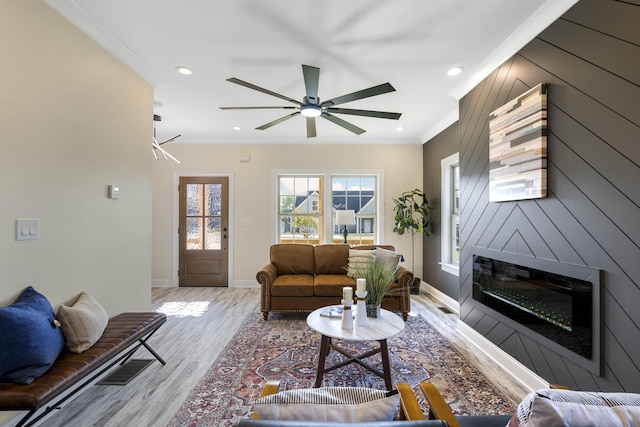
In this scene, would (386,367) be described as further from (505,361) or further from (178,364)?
(178,364)

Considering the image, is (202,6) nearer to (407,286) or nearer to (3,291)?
(3,291)

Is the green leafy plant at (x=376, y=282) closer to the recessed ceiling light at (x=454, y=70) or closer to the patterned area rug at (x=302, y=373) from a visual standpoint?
the patterned area rug at (x=302, y=373)

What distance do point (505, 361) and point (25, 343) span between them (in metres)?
3.33

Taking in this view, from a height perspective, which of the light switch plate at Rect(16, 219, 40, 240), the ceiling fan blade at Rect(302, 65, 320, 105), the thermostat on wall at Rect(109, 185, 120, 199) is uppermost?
the ceiling fan blade at Rect(302, 65, 320, 105)

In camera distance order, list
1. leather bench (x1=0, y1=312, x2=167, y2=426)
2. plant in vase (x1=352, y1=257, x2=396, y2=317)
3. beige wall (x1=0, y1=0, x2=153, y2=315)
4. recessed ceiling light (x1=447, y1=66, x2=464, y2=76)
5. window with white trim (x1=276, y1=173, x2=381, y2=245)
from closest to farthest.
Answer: leather bench (x1=0, y1=312, x2=167, y2=426)
beige wall (x1=0, y1=0, x2=153, y2=315)
plant in vase (x1=352, y1=257, x2=396, y2=317)
recessed ceiling light (x1=447, y1=66, x2=464, y2=76)
window with white trim (x1=276, y1=173, x2=381, y2=245)

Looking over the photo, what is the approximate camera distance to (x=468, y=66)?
9.59 ft

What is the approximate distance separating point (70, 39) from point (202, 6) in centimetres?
97

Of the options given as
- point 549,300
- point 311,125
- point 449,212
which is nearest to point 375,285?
point 549,300

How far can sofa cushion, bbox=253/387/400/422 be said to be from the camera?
841mm

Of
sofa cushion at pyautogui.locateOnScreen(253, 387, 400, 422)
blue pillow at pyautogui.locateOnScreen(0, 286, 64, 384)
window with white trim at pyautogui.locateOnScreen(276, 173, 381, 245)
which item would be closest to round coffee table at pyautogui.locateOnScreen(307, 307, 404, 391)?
sofa cushion at pyautogui.locateOnScreen(253, 387, 400, 422)

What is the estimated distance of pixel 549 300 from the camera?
2.14 meters

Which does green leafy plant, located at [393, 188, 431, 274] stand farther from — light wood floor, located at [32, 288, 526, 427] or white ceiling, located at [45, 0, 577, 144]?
white ceiling, located at [45, 0, 577, 144]

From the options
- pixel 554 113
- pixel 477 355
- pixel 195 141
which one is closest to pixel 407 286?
pixel 477 355

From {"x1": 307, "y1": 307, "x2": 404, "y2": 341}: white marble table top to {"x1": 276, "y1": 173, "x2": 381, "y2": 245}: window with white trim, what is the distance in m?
3.12
